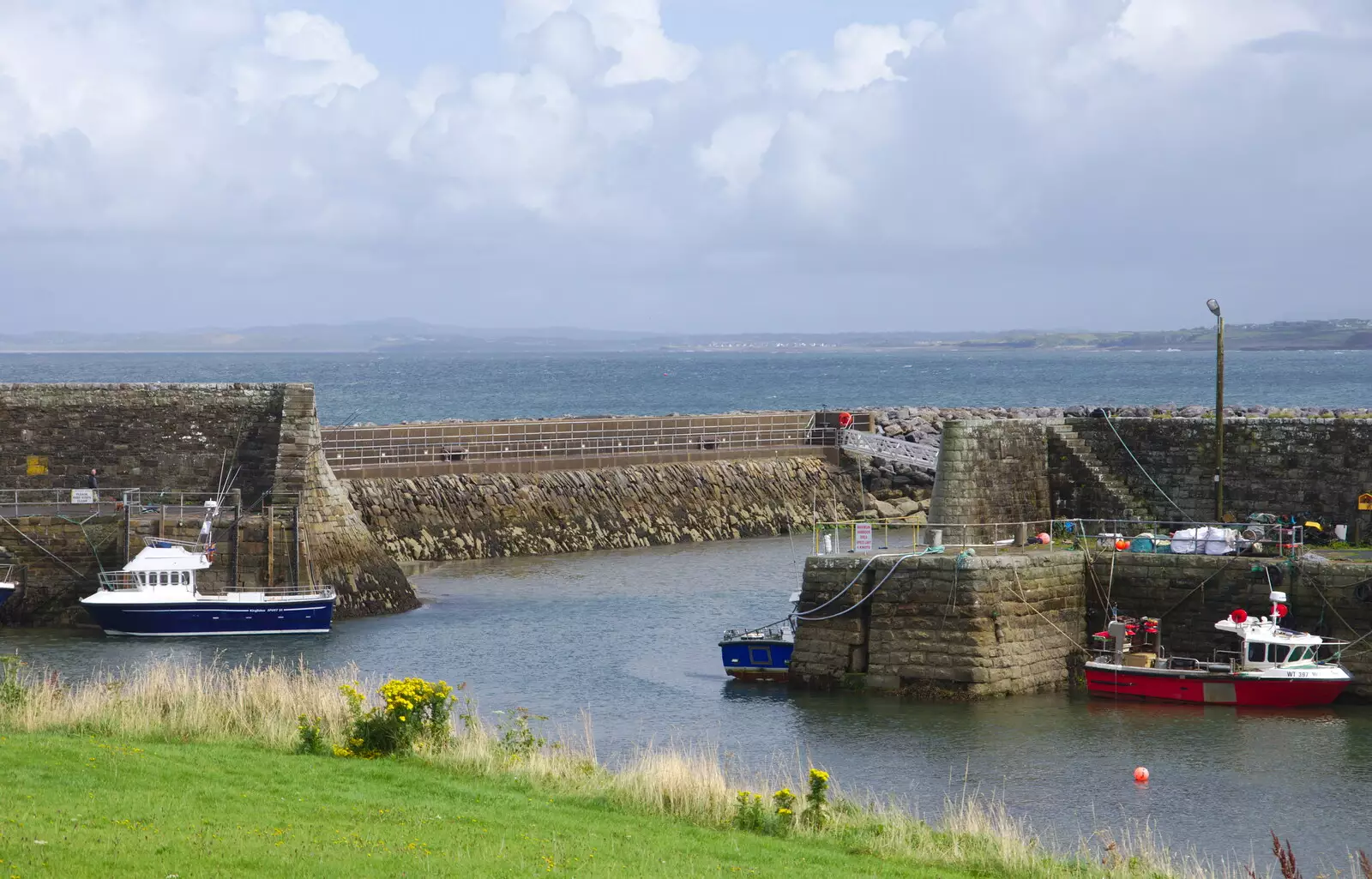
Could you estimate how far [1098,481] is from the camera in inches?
1329

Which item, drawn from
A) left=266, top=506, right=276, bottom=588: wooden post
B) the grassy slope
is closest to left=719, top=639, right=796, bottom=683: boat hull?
left=266, top=506, right=276, bottom=588: wooden post

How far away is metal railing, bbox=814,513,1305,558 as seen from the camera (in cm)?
2892

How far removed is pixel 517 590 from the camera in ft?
137

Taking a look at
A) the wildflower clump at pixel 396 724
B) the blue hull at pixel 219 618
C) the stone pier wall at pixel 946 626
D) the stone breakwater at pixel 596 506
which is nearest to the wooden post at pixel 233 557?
the blue hull at pixel 219 618

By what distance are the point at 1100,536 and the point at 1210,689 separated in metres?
4.04

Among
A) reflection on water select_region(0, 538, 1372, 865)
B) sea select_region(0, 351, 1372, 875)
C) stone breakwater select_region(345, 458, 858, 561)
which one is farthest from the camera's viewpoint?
stone breakwater select_region(345, 458, 858, 561)

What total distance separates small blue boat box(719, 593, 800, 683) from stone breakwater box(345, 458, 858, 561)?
60.4 ft

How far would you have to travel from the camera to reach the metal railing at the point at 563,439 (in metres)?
50.9

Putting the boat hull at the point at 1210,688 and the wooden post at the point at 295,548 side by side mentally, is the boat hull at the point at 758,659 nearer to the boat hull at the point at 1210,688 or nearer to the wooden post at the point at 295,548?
the boat hull at the point at 1210,688

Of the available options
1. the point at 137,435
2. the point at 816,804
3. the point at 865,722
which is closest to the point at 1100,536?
the point at 865,722

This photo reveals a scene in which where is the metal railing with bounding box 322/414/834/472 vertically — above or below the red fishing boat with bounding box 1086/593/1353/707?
above

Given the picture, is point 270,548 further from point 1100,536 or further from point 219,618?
point 1100,536

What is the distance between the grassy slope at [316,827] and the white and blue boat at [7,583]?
18.9m

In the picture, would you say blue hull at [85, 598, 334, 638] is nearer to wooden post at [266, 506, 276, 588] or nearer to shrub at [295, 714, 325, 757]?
wooden post at [266, 506, 276, 588]
